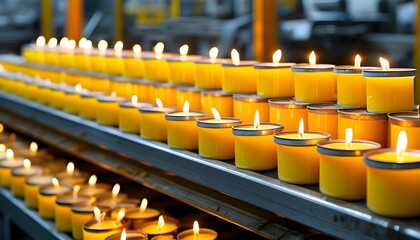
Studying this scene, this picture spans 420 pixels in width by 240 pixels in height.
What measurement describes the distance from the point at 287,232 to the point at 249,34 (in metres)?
2.52

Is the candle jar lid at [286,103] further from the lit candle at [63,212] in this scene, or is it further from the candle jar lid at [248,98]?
the lit candle at [63,212]

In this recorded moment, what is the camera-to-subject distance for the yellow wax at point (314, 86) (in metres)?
1.39

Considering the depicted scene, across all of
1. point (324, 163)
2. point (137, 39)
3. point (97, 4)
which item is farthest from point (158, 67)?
point (97, 4)

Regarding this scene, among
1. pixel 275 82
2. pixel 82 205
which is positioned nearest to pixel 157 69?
→ pixel 82 205

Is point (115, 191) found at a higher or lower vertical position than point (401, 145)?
lower

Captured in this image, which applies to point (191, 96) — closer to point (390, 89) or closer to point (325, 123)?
point (325, 123)

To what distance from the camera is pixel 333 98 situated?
1429 millimetres

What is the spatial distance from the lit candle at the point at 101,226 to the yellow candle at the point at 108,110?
1.10 ft

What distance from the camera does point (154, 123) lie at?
173cm

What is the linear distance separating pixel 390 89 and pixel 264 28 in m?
2.00

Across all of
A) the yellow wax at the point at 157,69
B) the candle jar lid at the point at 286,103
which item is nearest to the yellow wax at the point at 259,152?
the candle jar lid at the point at 286,103

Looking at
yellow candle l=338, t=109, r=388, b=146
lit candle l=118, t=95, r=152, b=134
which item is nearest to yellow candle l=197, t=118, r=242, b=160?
yellow candle l=338, t=109, r=388, b=146

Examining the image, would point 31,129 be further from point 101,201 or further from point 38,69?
point 101,201

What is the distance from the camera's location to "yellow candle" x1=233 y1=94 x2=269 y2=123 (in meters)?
1.51
